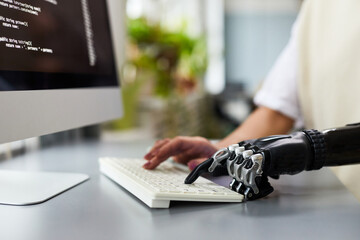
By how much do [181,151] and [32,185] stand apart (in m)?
0.24

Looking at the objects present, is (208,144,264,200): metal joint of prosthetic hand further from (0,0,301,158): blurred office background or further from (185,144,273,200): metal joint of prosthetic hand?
(0,0,301,158): blurred office background

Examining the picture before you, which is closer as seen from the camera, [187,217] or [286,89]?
[187,217]

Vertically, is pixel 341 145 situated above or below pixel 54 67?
below

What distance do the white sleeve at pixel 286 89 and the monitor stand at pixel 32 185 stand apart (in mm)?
515

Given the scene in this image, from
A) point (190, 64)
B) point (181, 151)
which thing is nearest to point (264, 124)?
point (181, 151)

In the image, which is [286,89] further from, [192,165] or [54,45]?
[54,45]

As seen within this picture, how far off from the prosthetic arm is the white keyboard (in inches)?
1.0

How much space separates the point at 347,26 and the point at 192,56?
8.37 ft

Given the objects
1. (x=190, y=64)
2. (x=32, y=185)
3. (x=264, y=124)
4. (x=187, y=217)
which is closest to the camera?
(x=187, y=217)

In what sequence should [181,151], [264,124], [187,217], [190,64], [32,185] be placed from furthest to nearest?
[190,64], [264,124], [181,151], [32,185], [187,217]

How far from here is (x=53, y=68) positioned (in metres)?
0.63

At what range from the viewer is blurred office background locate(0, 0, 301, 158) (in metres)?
1.87

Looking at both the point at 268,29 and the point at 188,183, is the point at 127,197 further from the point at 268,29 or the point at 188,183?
the point at 268,29

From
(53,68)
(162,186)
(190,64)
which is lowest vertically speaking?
(190,64)
